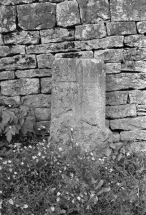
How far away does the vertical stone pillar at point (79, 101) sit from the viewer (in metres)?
3.71

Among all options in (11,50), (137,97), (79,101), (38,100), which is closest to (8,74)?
(11,50)

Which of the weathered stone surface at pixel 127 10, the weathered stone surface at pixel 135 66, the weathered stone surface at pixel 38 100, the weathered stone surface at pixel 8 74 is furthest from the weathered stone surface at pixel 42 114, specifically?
the weathered stone surface at pixel 127 10

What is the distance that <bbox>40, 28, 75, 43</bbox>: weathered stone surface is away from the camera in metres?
4.06

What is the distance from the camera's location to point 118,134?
422cm

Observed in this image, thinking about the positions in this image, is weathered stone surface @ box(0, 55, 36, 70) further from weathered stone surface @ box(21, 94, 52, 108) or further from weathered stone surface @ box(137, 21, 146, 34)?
weathered stone surface @ box(137, 21, 146, 34)

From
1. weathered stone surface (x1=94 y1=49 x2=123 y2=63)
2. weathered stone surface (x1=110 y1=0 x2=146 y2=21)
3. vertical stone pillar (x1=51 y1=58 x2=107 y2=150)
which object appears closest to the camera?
vertical stone pillar (x1=51 y1=58 x2=107 y2=150)

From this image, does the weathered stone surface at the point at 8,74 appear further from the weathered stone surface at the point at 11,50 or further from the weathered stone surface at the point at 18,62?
the weathered stone surface at the point at 11,50

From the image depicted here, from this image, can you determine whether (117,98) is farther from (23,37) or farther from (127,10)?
(23,37)

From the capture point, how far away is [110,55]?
4.06 metres

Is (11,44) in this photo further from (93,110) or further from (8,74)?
(93,110)

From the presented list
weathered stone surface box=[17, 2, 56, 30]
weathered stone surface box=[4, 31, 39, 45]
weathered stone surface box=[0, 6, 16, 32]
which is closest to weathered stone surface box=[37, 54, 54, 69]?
weathered stone surface box=[4, 31, 39, 45]

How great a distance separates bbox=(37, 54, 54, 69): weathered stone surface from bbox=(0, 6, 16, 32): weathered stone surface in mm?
514

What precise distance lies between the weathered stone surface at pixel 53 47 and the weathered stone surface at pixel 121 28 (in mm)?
457

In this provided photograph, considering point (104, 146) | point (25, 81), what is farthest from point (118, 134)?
point (25, 81)
